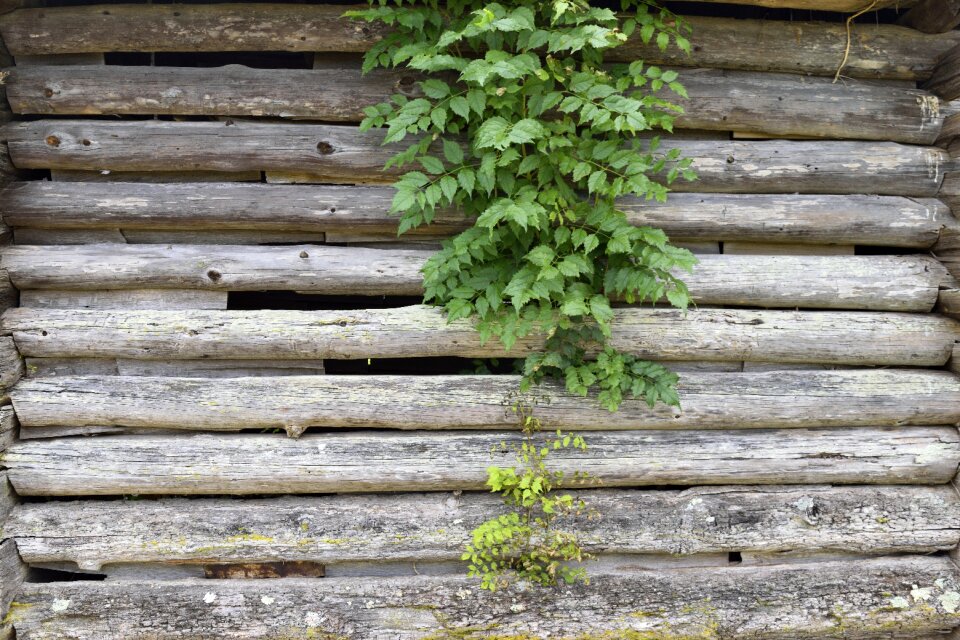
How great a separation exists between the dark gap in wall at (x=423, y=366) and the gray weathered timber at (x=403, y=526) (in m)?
0.65

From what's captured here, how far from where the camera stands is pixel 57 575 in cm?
353

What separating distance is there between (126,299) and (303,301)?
88 cm

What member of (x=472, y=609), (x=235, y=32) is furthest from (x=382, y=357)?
(x=235, y=32)

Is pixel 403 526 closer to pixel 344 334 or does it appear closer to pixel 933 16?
pixel 344 334

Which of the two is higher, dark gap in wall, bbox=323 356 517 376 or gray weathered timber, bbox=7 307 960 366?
gray weathered timber, bbox=7 307 960 366

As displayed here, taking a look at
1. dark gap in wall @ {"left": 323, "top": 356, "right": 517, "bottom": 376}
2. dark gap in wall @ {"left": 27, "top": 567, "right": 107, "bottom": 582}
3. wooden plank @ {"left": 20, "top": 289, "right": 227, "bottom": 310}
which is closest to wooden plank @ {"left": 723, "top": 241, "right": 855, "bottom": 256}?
dark gap in wall @ {"left": 323, "top": 356, "right": 517, "bottom": 376}

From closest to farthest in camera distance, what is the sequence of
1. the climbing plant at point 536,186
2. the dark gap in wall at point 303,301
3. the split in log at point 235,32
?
the climbing plant at point 536,186, the split in log at point 235,32, the dark gap in wall at point 303,301

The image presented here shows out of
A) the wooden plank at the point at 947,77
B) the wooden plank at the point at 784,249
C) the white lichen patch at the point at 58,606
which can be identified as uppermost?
the wooden plank at the point at 947,77

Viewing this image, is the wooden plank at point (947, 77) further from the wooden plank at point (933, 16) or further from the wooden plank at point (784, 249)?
the wooden plank at point (784, 249)

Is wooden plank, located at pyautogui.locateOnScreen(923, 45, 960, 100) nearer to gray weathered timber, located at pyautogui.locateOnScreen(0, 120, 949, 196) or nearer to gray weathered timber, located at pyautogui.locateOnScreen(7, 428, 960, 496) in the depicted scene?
gray weathered timber, located at pyautogui.locateOnScreen(0, 120, 949, 196)

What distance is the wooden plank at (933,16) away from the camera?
3.29 meters

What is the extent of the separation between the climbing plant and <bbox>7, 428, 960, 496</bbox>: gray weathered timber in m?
0.21

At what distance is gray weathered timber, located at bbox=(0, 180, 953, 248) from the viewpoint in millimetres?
3297

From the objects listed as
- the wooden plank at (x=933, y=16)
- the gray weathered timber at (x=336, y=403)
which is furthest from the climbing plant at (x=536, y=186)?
the wooden plank at (x=933, y=16)
